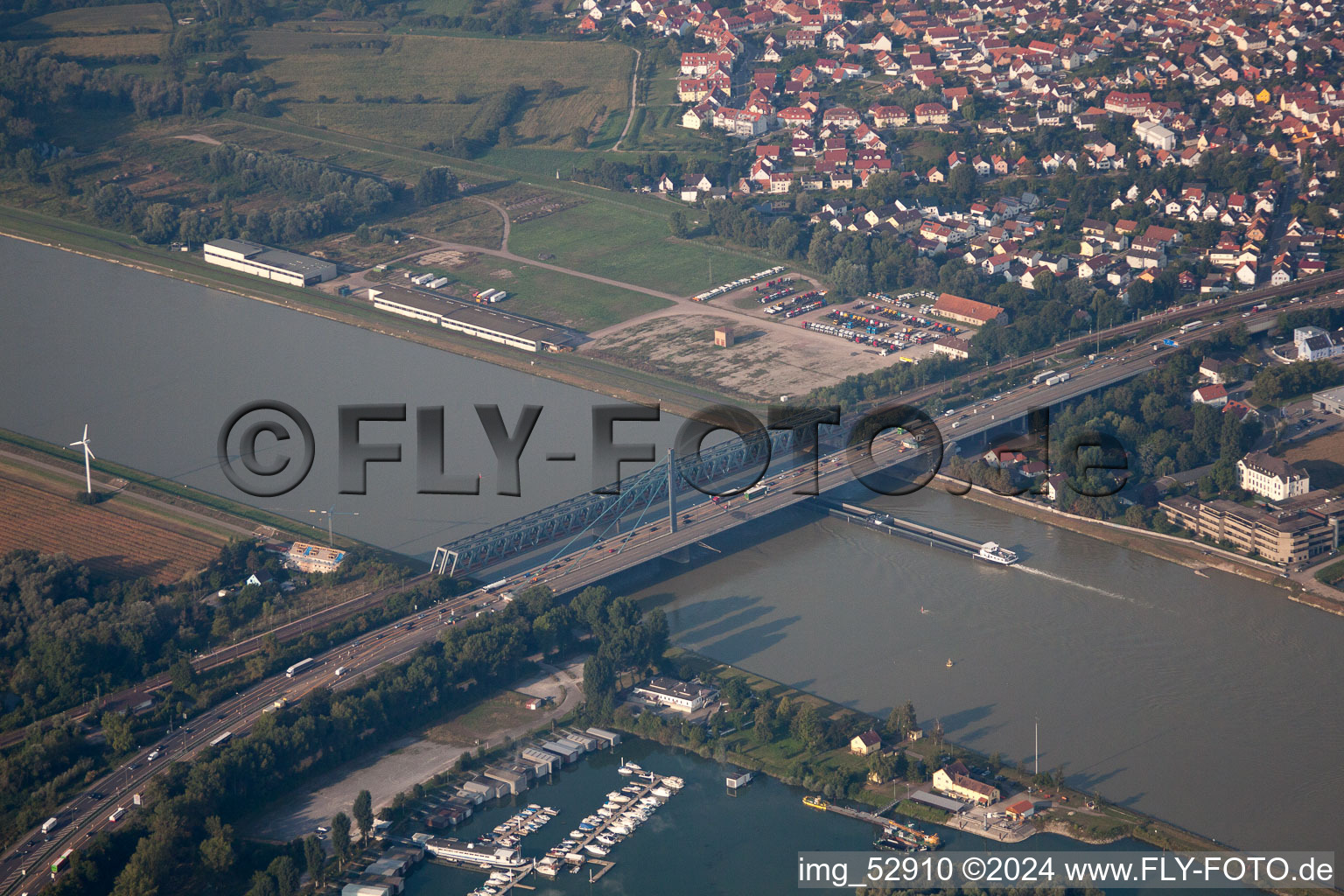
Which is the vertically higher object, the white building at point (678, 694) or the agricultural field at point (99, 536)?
the agricultural field at point (99, 536)

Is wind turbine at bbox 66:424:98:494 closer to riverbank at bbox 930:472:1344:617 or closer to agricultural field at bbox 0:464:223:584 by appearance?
agricultural field at bbox 0:464:223:584

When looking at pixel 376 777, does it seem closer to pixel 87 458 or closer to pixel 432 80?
pixel 87 458

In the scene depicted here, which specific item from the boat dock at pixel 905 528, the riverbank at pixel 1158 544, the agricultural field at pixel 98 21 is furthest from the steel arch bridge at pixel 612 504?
the agricultural field at pixel 98 21

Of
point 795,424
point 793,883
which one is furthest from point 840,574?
point 793,883

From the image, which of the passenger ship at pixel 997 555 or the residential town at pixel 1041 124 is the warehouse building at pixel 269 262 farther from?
the passenger ship at pixel 997 555

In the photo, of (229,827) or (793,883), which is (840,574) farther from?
(229,827)

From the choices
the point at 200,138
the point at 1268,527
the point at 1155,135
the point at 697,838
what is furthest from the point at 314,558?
the point at 1155,135

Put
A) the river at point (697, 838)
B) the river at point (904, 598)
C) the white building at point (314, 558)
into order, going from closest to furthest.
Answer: the river at point (697, 838) < the river at point (904, 598) < the white building at point (314, 558)
